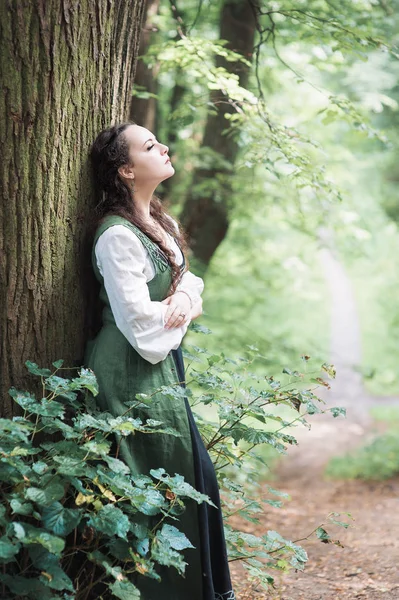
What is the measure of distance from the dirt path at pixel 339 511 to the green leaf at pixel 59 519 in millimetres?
1545

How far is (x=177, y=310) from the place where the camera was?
2.76 meters

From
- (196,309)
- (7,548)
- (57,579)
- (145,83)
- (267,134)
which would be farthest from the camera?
(145,83)

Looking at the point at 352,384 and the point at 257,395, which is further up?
the point at 257,395

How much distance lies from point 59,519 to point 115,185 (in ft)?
4.42

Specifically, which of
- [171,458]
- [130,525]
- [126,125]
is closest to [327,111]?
[126,125]

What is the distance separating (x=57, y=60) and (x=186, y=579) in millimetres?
2058

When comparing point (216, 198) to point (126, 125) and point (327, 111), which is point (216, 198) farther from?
point (126, 125)

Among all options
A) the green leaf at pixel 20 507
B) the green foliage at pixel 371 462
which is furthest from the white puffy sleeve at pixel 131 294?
the green foliage at pixel 371 462

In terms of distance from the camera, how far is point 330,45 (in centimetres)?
453

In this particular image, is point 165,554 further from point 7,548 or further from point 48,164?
point 48,164

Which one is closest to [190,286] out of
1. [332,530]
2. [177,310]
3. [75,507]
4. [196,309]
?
[196,309]

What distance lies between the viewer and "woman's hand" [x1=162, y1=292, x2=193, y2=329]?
2.72 m

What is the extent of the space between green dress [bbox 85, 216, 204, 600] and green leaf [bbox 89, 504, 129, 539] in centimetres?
39

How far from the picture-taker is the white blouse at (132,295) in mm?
2607
